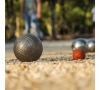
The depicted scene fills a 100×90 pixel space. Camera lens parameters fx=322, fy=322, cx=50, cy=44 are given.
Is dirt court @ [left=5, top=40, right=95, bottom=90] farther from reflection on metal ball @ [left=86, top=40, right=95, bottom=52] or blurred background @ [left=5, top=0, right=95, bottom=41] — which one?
blurred background @ [left=5, top=0, right=95, bottom=41]

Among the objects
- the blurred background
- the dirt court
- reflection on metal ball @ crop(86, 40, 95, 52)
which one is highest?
the dirt court

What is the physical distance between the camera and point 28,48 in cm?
597

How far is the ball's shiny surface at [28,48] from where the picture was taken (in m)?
5.98

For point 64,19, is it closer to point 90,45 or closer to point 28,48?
point 90,45

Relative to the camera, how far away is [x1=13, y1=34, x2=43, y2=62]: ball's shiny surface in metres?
5.98

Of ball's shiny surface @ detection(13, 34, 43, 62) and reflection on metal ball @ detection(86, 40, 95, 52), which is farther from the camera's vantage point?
reflection on metal ball @ detection(86, 40, 95, 52)

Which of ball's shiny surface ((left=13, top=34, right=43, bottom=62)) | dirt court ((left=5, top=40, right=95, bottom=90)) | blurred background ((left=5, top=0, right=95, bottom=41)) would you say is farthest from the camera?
blurred background ((left=5, top=0, right=95, bottom=41))

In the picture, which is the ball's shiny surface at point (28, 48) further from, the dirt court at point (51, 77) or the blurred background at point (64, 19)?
the blurred background at point (64, 19)

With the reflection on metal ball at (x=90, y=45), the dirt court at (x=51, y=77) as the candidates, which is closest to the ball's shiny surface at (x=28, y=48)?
the dirt court at (x=51, y=77)

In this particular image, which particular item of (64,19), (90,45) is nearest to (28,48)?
(90,45)

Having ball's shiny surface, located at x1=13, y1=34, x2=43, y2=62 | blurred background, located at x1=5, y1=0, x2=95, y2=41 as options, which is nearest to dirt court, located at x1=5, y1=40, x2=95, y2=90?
ball's shiny surface, located at x1=13, y1=34, x2=43, y2=62
